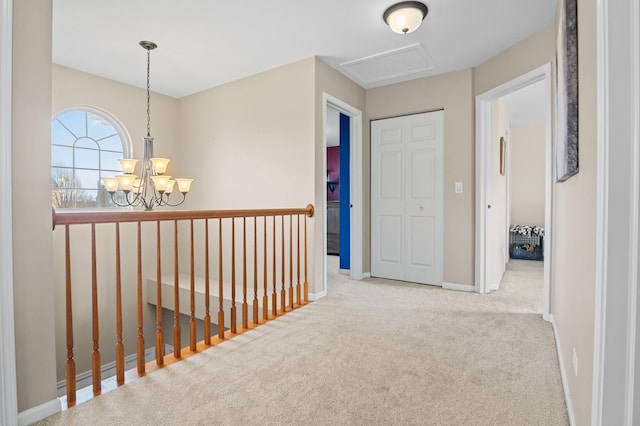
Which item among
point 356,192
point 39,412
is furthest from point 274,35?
point 39,412

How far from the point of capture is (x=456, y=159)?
3.46 metres

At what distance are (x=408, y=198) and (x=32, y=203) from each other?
131 inches

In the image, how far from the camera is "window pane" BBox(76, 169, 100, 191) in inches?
141

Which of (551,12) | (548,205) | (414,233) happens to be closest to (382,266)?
(414,233)

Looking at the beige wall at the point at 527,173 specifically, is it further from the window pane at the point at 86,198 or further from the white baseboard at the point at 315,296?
the window pane at the point at 86,198

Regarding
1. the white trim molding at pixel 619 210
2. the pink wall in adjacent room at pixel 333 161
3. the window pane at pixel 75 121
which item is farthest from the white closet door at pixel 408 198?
the pink wall in adjacent room at pixel 333 161

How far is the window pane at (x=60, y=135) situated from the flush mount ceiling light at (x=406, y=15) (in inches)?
136

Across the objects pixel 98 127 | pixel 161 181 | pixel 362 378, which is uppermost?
pixel 98 127

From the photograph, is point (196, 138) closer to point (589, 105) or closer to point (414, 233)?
point (414, 233)

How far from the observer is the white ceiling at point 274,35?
91.8 inches

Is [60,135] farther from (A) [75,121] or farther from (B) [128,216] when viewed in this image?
(B) [128,216]

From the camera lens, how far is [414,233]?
12.4 feet

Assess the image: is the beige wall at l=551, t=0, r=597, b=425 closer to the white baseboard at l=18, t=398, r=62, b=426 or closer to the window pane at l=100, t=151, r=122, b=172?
the white baseboard at l=18, t=398, r=62, b=426

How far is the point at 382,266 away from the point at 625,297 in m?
3.31
